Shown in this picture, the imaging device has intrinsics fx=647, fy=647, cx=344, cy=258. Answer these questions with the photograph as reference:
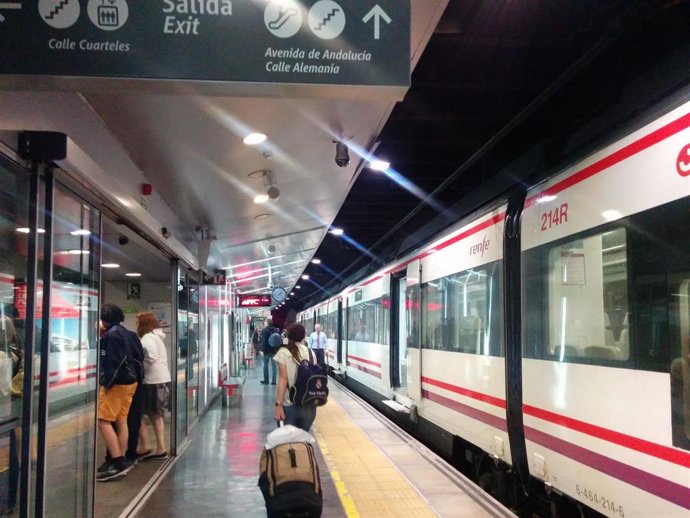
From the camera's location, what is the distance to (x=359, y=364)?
15062 millimetres

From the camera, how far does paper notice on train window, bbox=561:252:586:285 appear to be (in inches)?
169

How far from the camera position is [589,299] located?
4191 mm

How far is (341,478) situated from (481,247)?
8.55 feet

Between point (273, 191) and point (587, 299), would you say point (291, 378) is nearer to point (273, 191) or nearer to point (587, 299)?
point (273, 191)

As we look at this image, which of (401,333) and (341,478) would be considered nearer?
(341,478)

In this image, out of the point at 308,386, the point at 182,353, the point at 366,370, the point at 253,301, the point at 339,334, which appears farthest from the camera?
the point at 253,301

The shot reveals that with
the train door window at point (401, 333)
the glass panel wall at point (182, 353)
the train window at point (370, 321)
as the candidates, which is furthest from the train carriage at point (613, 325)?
the train window at point (370, 321)

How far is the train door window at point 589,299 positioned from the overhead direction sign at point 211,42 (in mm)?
1828

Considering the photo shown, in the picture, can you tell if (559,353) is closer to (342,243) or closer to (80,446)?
(80,446)

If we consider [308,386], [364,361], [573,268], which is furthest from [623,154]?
[364,361]

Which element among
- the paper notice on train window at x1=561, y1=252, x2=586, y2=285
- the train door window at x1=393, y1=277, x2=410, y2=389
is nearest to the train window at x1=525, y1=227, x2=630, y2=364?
the paper notice on train window at x1=561, y1=252, x2=586, y2=285

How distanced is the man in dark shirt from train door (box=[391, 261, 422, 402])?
12.3 feet

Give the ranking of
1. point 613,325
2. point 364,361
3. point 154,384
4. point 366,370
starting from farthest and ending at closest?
point 364,361 < point 366,370 < point 154,384 < point 613,325

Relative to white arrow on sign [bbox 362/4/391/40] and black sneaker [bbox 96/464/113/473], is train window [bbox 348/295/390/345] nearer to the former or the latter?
black sneaker [bbox 96/464/113/473]
